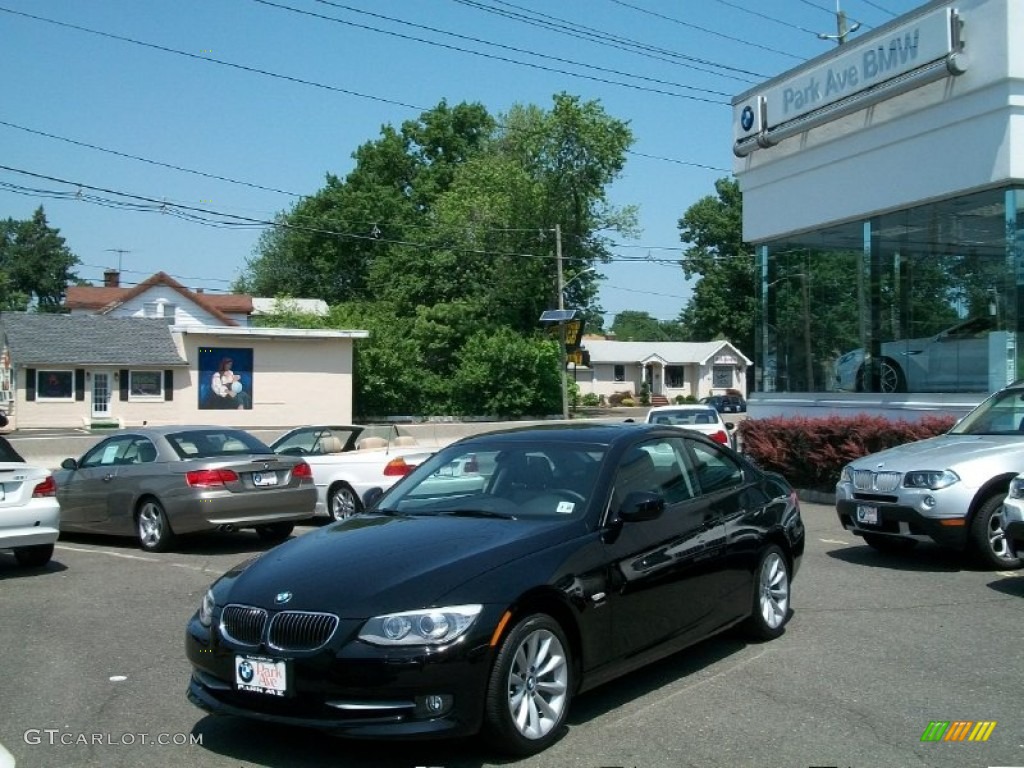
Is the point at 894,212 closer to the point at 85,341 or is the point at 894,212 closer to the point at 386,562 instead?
the point at 386,562

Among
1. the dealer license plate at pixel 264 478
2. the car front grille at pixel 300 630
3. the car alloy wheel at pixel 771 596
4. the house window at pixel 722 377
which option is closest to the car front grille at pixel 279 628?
the car front grille at pixel 300 630

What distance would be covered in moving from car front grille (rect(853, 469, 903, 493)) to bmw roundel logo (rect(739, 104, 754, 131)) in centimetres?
1168

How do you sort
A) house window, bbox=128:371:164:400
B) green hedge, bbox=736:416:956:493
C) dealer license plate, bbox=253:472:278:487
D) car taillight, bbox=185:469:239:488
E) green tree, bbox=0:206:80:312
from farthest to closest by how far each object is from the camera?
green tree, bbox=0:206:80:312 → house window, bbox=128:371:164:400 → green hedge, bbox=736:416:956:493 → dealer license plate, bbox=253:472:278:487 → car taillight, bbox=185:469:239:488

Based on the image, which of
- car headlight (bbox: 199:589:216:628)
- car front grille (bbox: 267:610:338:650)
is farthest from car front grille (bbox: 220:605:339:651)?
car headlight (bbox: 199:589:216:628)

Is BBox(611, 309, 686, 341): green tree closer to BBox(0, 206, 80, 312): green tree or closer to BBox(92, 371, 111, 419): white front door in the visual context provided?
BBox(0, 206, 80, 312): green tree

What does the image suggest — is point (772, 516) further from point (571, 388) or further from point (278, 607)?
point (571, 388)

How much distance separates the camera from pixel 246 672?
4922mm

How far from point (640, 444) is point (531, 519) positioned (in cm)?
106

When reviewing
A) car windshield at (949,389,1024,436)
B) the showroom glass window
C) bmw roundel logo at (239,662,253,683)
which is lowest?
bmw roundel logo at (239,662,253,683)

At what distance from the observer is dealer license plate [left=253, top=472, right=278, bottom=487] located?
12.1 m

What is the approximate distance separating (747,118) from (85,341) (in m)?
34.0

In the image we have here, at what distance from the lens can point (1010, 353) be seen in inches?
623

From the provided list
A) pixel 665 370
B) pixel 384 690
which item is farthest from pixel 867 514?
pixel 665 370

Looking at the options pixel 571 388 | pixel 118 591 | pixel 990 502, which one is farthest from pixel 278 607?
pixel 571 388
